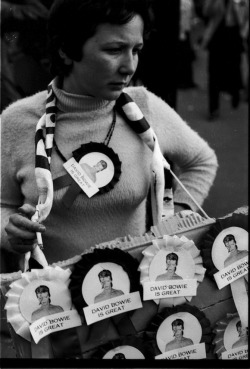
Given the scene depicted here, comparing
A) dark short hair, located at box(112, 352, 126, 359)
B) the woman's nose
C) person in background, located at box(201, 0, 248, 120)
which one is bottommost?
dark short hair, located at box(112, 352, 126, 359)

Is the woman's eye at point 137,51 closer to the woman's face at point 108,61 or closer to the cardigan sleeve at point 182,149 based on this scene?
the woman's face at point 108,61

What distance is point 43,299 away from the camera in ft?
4.83

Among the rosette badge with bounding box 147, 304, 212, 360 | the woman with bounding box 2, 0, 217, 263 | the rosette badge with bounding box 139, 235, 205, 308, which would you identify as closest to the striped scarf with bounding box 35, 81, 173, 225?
the woman with bounding box 2, 0, 217, 263

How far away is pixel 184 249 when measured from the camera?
156 centimetres

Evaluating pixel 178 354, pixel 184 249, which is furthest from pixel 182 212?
pixel 178 354

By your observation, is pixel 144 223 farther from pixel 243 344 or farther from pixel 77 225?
pixel 243 344

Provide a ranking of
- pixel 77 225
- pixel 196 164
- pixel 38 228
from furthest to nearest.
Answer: pixel 196 164 → pixel 77 225 → pixel 38 228

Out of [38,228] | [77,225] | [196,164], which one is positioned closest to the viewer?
[38,228]

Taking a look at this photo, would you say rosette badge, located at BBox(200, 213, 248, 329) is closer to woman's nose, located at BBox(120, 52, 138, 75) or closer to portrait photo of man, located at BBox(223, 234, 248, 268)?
portrait photo of man, located at BBox(223, 234, 248, 268)

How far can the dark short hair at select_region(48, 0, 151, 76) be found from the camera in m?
1.43

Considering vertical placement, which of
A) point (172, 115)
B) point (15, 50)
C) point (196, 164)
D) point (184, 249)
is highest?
point (15, 50)

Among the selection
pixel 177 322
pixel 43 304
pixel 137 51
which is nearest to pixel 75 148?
pixel 137 51

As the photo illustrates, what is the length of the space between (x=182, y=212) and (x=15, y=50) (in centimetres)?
58

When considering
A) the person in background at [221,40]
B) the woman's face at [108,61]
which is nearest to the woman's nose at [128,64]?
the woman's face at [108,61]
